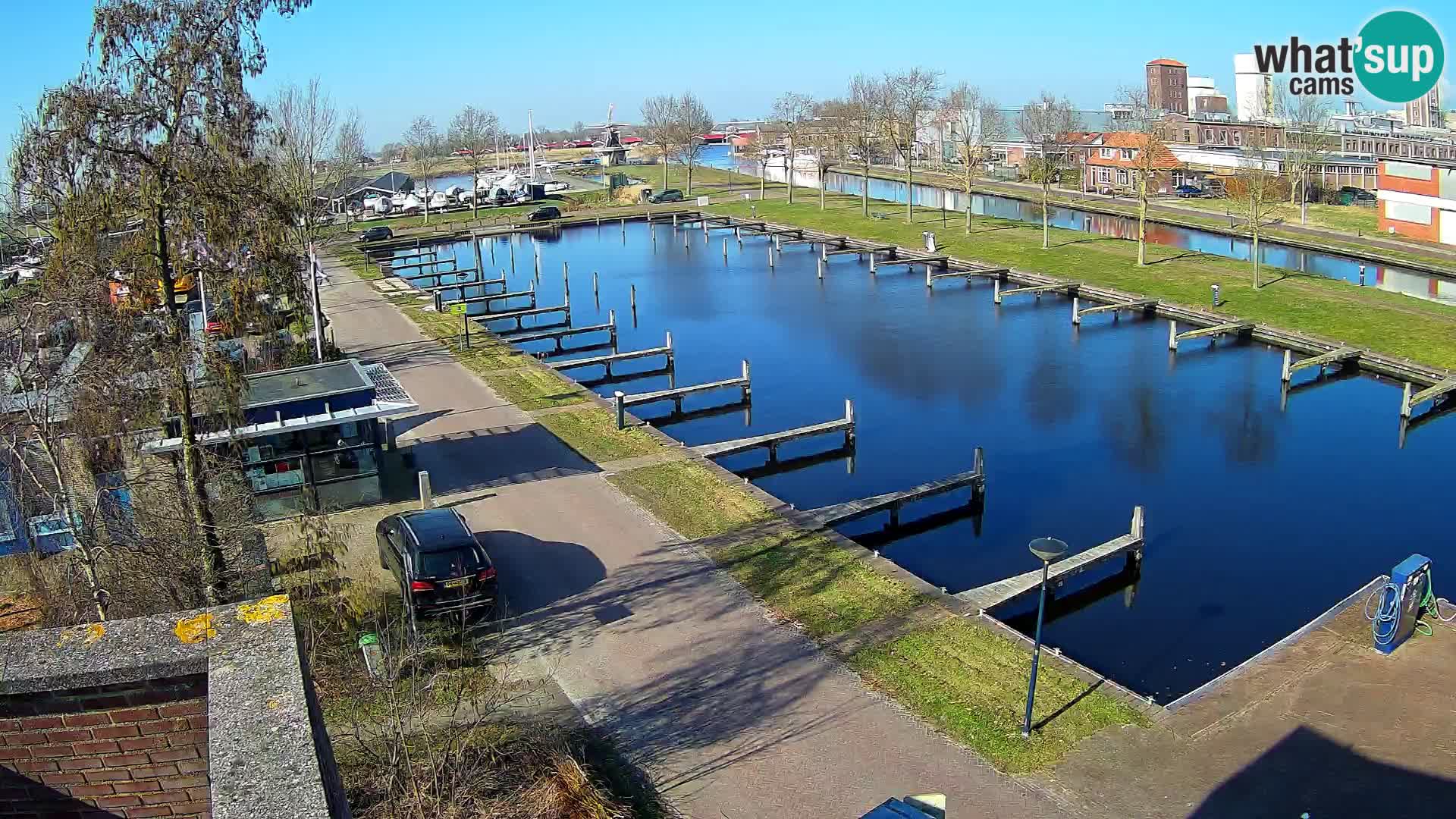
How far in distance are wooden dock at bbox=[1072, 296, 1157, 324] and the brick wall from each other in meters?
38.6

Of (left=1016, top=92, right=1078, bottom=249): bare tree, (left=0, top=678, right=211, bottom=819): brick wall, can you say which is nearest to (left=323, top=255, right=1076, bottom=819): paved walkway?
(left=0, top=678, right=211, bottom=819): brick wall

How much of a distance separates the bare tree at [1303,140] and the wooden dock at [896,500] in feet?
144

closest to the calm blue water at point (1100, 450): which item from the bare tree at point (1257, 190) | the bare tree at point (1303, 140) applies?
the bare tree at point (1257, 190)

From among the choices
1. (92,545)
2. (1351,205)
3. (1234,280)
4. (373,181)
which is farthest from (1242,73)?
(92,545)

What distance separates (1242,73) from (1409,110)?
45.4 ft

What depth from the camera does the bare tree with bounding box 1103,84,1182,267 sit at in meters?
48.6

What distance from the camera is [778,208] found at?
74.0m

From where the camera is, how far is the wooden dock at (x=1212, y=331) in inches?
1441

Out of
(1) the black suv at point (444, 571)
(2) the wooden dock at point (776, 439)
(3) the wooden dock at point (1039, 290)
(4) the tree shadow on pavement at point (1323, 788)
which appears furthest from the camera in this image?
(3) the wooden dock at point (1039, 290)

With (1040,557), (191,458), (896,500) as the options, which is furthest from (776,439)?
(191,458)

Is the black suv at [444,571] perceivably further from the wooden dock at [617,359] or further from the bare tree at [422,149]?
the bare tree at [422,149]

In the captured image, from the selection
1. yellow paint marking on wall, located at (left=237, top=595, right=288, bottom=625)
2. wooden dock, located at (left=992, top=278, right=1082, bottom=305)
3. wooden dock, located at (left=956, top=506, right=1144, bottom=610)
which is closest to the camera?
yellow paint marking on wall, located at (left=237, top=595, right=288, bottom=625)

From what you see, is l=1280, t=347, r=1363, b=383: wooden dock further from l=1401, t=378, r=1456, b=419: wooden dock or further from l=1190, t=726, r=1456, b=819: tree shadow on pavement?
l=1190, t=726, r=1456, b=819: tree shadow on pavement

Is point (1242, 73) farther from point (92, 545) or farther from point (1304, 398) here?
point (92, 545)
